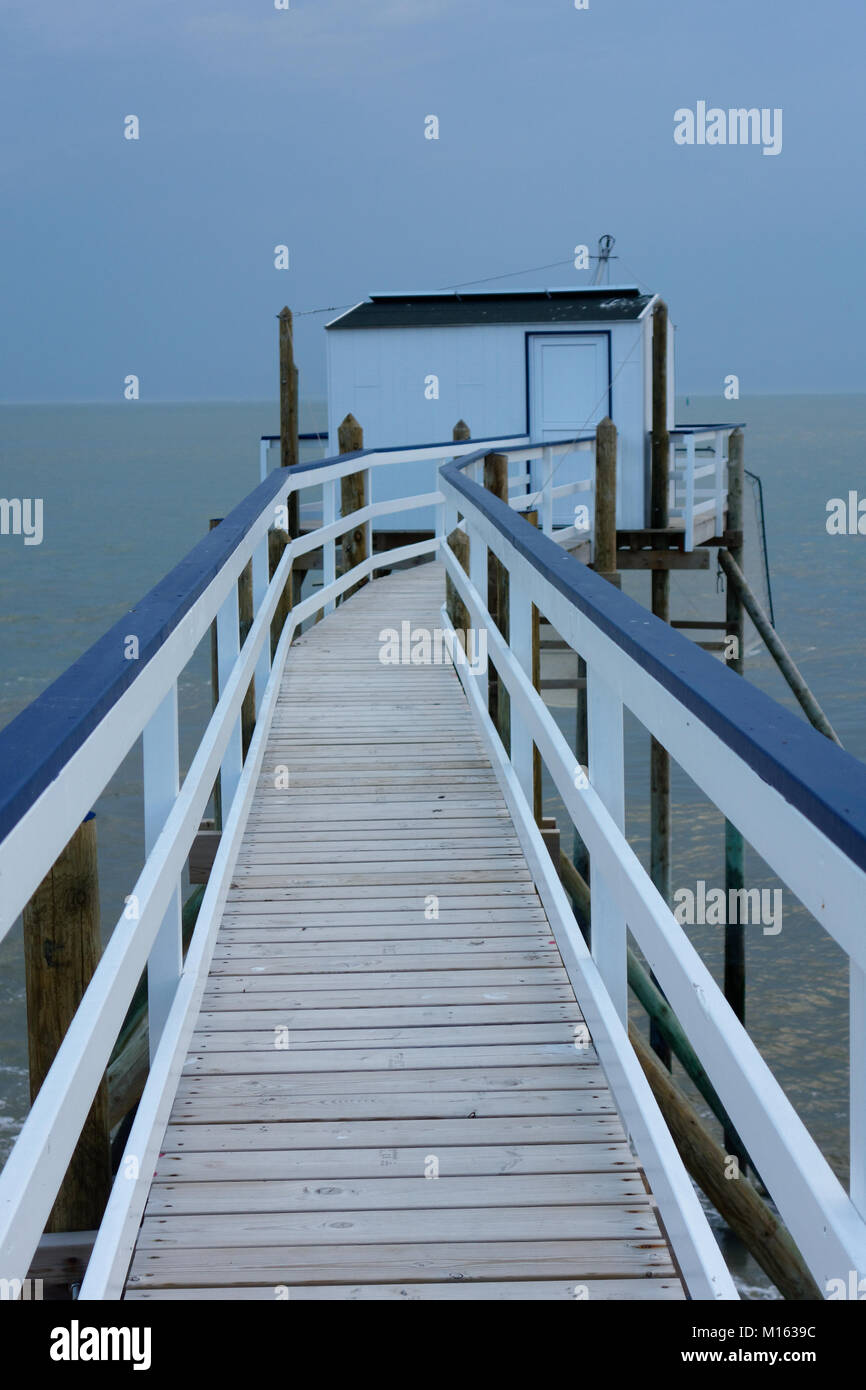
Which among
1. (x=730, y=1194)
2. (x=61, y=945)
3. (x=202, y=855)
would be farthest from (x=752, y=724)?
(x=202, y=855)

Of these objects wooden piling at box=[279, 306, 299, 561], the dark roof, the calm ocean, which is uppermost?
the dark roof

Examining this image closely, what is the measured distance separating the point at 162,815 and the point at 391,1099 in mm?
902

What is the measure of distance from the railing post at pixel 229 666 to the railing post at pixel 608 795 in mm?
2027

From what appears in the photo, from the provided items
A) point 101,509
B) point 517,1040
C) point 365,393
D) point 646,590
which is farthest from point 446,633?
point 101,509

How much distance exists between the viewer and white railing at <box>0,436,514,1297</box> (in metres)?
2.11

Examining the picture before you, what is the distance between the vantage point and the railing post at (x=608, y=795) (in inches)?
139

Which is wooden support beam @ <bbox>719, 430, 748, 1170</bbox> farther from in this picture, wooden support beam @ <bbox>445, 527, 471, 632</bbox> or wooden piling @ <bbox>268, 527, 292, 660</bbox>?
wooden piling @ <bbox>268, 527, 292, 660</bbox>

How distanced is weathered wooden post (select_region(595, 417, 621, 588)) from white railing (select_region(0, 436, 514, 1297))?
25.8ft

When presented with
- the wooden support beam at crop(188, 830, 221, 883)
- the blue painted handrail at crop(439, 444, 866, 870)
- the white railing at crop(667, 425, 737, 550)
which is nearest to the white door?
the white railing at crop(667, 425, 737, 550)

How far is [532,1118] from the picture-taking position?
3.50m

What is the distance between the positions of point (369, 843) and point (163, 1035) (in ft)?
7.20

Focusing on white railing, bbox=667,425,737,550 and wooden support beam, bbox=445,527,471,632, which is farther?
white railing, bbox=667,425,737,550

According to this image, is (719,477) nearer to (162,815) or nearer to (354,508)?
(354,508)
